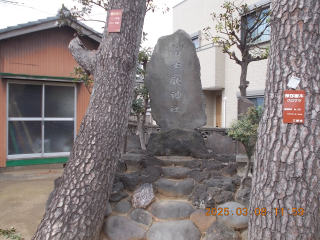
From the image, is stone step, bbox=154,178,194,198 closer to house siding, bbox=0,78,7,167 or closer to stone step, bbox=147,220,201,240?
stone step, bbox=147,220,201,240

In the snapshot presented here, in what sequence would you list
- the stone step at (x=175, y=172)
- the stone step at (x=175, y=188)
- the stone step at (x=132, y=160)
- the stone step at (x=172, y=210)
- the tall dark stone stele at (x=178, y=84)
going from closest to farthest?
the stone step at (x=172, y=210) → the stone step at (x=175, y=188) → the stone step at (x=175, y=172) → the stone step at (x=132, y=160) → the tall dark stone stele at (x=178, y=84)

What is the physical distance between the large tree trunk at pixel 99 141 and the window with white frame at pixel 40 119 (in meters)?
4.11

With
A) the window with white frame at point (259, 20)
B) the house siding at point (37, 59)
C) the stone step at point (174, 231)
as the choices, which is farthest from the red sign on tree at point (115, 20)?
the house siding at point (37, 59)

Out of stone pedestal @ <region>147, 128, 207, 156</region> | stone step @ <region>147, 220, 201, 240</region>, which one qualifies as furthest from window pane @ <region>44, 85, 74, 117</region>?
stone step @ <region>147, 220, 201, 240</region>

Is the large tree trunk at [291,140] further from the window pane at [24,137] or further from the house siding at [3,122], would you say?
the house siding at [3,122]

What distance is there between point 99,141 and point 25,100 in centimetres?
497

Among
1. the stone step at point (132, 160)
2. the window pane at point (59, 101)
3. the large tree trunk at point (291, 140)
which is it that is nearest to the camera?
the large tree trunk at point (291, 140)

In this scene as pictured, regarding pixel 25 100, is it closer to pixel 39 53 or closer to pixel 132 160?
pixel 39 53

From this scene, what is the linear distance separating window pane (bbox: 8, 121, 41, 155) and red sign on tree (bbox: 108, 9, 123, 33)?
479 cm

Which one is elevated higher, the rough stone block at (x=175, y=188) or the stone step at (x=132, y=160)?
the stone step at (x=132, y=160)

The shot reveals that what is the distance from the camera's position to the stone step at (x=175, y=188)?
3.91 m

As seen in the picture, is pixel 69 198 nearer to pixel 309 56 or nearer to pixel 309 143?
pixel 309 143

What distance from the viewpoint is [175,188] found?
3.93m

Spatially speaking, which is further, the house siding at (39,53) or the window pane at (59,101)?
the window pane at (59,101)
